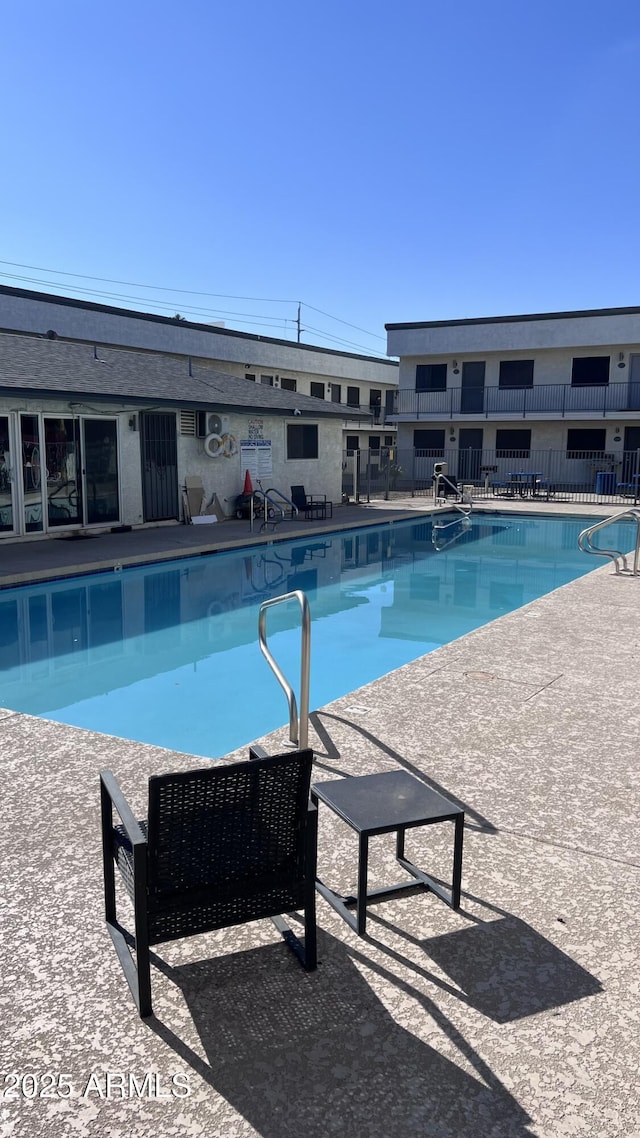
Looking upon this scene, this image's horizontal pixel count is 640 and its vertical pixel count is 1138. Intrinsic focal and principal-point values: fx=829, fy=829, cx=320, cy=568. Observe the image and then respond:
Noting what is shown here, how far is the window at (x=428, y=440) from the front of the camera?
1336 inches

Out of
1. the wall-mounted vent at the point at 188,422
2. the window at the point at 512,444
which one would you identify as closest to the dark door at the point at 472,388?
the window at the point at 512,444

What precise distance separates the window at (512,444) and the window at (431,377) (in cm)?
314

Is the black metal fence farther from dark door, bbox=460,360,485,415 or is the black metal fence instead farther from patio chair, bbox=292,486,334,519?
patio chair, bbox=292,486,334,519

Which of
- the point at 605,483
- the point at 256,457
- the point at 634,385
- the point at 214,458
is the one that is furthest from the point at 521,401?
the point at 214,458

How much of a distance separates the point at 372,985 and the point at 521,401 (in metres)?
30.8

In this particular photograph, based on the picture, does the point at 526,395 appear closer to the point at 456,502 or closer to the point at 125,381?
the point at 456,502

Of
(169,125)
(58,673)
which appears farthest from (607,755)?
(169,125)

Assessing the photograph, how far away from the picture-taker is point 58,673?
29.3 ft

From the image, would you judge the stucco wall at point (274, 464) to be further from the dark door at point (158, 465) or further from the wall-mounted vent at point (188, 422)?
the dark door at point (158, 465)

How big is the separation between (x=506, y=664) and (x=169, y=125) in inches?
708

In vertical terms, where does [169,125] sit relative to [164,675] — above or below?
above

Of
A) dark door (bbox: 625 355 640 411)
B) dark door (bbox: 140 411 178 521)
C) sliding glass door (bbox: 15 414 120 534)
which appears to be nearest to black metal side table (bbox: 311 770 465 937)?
sliding glass door (bbox: 15 414 120 534)

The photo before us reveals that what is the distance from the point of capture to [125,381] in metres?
16.6

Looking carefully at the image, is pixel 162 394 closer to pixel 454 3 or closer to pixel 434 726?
pixel 454 3
